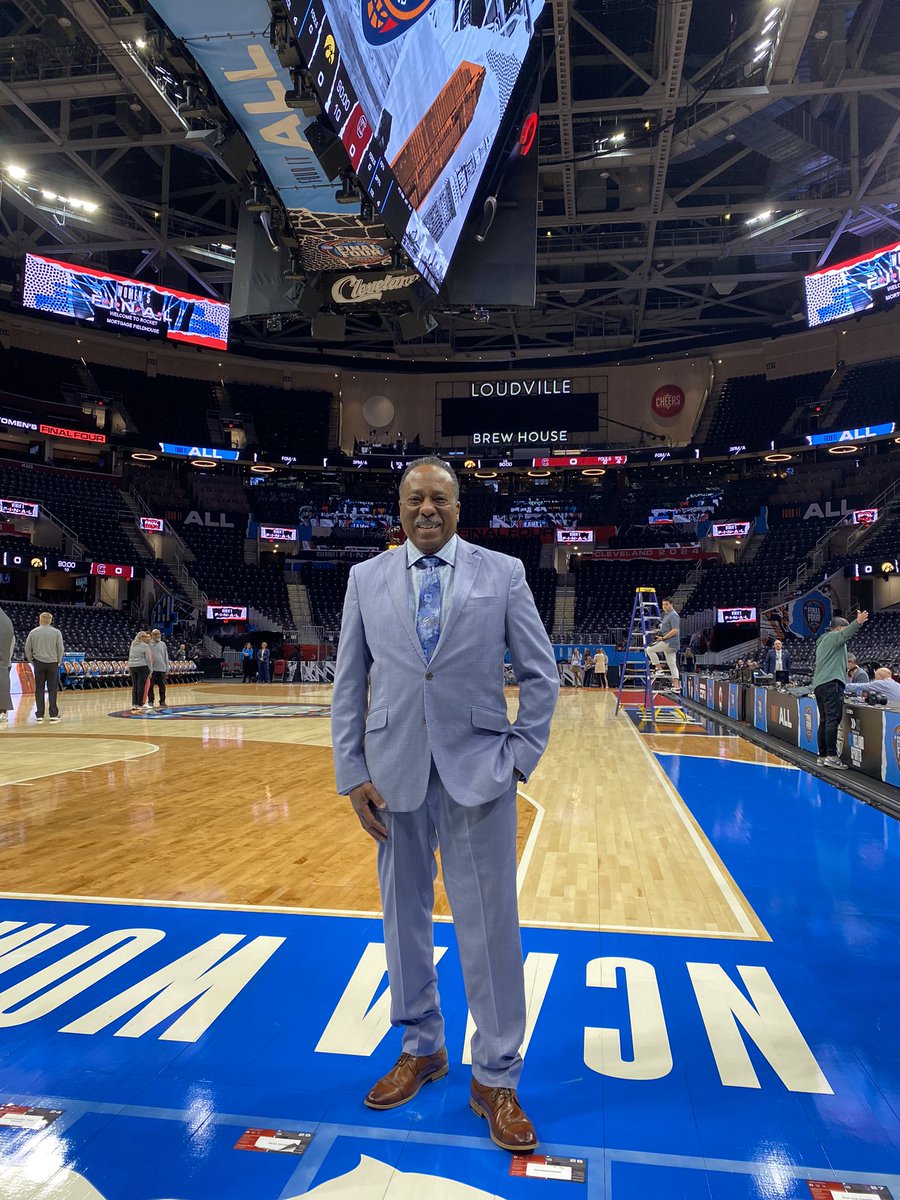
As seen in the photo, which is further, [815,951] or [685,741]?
[685,741]

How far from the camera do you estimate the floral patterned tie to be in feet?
6.97

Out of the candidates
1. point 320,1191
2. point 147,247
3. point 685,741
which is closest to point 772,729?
point 685,741

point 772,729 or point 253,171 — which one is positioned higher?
point 253,171

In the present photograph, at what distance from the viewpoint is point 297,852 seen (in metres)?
4.67

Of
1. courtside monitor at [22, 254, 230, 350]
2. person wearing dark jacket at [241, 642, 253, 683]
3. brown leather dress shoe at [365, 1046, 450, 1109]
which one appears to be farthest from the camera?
person wearing dark jacket at [241, 642, 253, 683]

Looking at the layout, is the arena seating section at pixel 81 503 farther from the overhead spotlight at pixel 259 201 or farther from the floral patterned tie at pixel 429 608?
the floral patterned tie at pixel 429 608

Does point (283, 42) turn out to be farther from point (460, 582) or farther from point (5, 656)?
point (460, 582)

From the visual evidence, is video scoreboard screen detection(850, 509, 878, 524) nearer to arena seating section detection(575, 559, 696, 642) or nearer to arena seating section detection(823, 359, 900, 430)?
arena seating section detection(823, 359, 900, 430)

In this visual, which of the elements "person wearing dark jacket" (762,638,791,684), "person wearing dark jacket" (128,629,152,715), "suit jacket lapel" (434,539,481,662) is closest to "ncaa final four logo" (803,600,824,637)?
"person wearing dark jacket" (762,638,791,684)

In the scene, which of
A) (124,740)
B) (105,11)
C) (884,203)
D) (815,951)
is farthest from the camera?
(884,203)

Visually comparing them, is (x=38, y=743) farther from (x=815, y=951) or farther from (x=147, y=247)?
(x=147, y=247)

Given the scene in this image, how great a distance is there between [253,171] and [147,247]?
52.3 feet

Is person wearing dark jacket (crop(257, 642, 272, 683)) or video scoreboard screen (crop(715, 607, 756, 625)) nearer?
person wearing dark jacket (crop(257, 642, 272, 683))

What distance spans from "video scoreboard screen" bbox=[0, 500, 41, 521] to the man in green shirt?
985 inches
